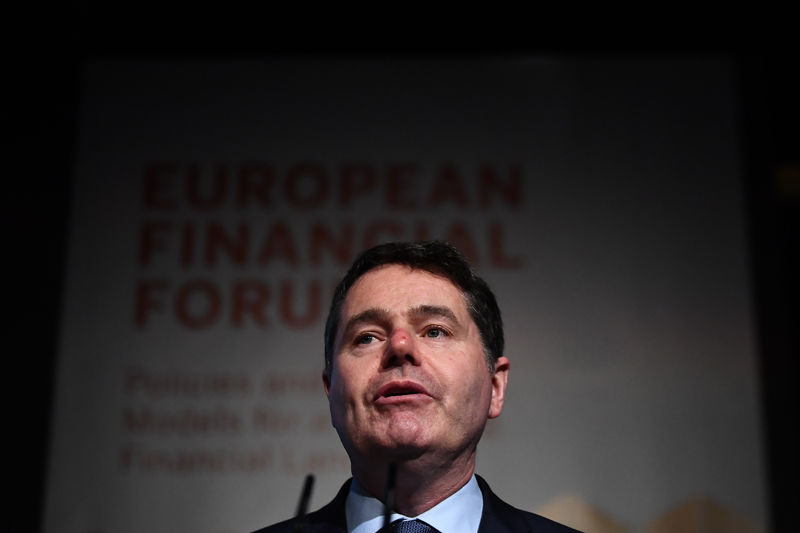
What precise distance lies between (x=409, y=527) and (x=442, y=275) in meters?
0.49

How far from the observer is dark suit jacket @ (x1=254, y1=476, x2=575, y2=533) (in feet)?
5.16

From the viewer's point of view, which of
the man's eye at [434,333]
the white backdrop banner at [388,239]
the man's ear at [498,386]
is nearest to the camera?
the man's eye at [434,333]

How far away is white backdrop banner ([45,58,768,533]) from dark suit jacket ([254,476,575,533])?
5.02 ft

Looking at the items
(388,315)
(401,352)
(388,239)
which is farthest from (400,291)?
(388,239)

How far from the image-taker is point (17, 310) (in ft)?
11.3

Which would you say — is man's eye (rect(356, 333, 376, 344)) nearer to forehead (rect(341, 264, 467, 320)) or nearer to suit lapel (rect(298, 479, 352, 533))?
forehead (rect(341, 264, 467, 320))

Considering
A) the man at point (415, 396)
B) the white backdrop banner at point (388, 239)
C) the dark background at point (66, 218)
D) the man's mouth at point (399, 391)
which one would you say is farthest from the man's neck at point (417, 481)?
the dark background at point (66, 218)

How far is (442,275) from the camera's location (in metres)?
1.73

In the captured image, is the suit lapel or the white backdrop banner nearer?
the suit lapel

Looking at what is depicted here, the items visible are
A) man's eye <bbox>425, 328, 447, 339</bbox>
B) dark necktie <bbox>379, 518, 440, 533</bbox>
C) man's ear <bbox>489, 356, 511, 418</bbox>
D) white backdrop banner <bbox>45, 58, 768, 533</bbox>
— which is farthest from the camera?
white backdrop banner <bbox>45, 58, 768, 533</bbox>

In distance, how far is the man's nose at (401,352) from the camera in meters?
1.53

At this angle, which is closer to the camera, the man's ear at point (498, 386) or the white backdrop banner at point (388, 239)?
the man's ear at point (498, 386)

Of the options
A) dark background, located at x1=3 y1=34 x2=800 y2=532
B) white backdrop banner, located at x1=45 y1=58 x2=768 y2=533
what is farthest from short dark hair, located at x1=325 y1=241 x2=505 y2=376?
dark background, located at x1=3 y1=34 x2=800 y2=532

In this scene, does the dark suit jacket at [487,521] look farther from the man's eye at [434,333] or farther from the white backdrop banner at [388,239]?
the white backdrop banner at [388,239]
